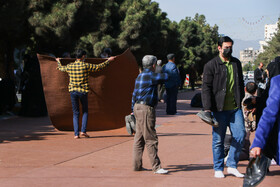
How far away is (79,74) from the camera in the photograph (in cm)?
970

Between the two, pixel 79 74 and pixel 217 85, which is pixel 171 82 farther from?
pixel 217 85

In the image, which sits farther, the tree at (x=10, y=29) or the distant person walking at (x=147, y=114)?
the tree at (x=10, y=29)

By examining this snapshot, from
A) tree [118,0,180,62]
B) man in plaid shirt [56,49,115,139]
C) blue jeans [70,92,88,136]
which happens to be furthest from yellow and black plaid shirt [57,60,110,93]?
tree [118,0,180,62]

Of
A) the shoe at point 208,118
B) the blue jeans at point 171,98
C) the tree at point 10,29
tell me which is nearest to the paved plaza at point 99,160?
the shoe at point 208,118

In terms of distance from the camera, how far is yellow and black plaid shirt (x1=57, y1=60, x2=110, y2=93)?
9695 mm

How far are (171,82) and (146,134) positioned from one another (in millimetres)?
8573

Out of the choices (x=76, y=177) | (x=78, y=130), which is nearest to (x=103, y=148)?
(x=78, y=130)

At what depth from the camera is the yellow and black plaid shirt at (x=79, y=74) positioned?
970cm

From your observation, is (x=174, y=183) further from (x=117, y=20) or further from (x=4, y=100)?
(x=117, y=20)

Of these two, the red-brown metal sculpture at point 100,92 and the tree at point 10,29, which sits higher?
the tree at point 10,29

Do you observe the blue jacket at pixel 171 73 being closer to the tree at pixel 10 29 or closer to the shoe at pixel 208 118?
the tree at pixel 10 29

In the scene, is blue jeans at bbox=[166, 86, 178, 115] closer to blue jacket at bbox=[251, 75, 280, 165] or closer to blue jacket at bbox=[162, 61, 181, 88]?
blue jacket at bbox=[162, 61, 181, 88]

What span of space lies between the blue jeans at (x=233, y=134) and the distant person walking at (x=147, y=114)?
725 mm

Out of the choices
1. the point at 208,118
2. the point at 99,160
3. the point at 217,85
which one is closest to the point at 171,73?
the point at 99,160
